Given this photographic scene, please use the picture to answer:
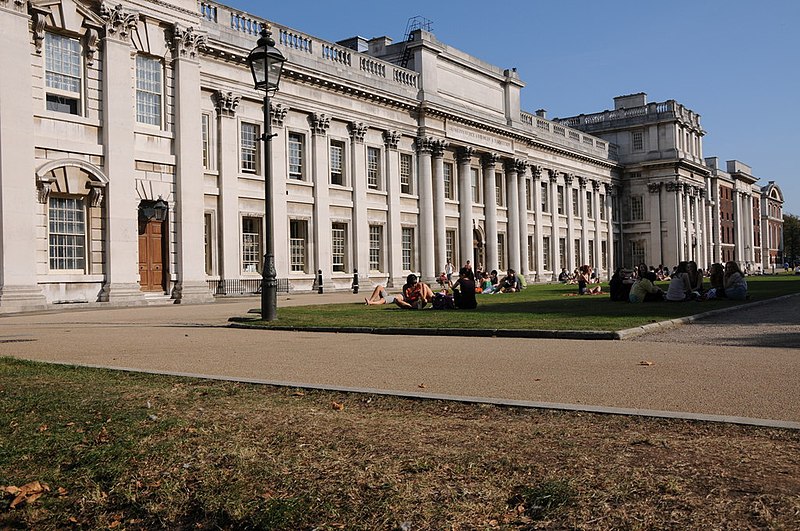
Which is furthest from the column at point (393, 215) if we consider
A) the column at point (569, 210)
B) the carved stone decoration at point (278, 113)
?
the column at point (569, 210)

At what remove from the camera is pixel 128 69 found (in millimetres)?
25172

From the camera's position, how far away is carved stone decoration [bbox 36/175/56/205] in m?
23.0

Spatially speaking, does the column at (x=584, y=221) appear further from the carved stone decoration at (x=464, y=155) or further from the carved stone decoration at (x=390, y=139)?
the carved stone decoration at (x=390, y=139)

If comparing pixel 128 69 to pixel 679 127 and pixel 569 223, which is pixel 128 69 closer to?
pixel 569 223

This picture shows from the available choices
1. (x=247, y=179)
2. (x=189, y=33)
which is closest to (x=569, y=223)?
(x=247, y=179)

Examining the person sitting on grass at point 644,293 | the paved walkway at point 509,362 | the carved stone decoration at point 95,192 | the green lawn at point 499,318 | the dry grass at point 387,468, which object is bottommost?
the dry grass at point 387,468

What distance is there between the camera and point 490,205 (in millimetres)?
48438

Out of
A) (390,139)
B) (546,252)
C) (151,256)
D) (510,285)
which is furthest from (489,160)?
(151,256)

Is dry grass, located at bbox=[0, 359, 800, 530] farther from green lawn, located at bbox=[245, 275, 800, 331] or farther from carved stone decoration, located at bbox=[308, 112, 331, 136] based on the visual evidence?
carved stone decoration, located at bbox=[308, 112, 331, 136]

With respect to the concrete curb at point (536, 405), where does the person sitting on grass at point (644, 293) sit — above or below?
above

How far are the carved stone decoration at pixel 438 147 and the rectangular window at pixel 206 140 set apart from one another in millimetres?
15653

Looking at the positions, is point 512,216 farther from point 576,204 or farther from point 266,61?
point 266,61

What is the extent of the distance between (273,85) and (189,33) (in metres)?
12.1

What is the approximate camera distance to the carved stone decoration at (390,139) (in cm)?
4034
